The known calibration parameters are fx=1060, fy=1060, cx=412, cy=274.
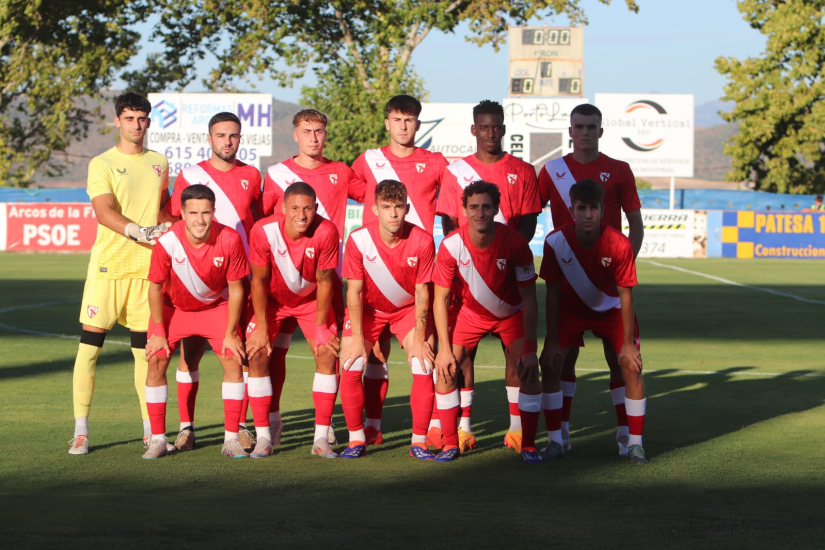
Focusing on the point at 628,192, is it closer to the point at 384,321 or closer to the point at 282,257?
the point at 384,321

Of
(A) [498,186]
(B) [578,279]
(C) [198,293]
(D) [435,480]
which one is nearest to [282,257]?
(C) [198,293]

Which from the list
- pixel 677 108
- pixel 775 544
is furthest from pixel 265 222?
pixel 677 108

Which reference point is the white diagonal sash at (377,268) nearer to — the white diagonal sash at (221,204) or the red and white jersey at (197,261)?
the red and white jersey at (197,261)

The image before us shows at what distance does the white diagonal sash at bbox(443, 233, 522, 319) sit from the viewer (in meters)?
6.40

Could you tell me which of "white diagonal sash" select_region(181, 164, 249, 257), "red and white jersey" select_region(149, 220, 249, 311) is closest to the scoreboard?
"white diagonal sash" select_region(181, 164, 249, 257)

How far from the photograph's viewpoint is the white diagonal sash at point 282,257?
652 cm

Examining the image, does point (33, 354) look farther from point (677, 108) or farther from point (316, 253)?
point (677, 108)

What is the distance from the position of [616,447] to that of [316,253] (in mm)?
2294

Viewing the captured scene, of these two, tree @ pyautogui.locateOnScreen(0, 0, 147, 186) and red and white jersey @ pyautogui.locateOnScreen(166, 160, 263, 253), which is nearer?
red and white jersey @ pyautogui.locateOnScreen(166, 160, 263, 253)

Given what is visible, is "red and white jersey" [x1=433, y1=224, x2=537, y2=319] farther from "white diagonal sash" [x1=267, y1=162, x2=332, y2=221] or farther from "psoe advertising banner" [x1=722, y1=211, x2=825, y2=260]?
"psoe advertising banner" [x1=722, y1=211, x2=825, y2=260]

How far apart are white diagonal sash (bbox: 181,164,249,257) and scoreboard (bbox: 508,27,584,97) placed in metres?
34.5

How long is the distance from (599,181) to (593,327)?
100 centimetres

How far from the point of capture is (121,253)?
680 centimetres

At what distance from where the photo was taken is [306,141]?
22.7 feet
